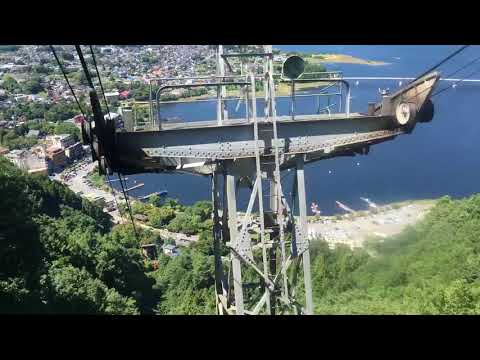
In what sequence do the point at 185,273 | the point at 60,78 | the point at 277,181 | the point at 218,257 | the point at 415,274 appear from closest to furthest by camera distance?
the point at 277,181
the point at 218,257
the point at 415,274
the point at 185,273
the point at 60,78

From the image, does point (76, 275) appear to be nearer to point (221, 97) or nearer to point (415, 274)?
point (221, 97)

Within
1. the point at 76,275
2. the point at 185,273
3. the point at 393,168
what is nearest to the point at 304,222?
the point at 76,275

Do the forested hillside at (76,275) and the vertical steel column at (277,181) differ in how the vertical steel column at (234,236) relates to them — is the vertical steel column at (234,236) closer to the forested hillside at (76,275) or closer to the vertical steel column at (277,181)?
the vertical steel column at (277,181)

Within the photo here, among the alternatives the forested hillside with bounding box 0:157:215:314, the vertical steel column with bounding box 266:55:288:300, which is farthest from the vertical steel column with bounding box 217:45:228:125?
the forested hillside with bounding box 0:157:215:314

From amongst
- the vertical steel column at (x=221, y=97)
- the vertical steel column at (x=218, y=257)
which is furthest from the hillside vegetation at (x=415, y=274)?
the vertical steel column at (x=221, y=97)

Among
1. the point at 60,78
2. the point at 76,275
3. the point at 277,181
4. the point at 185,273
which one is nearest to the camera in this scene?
the point at 277,181
